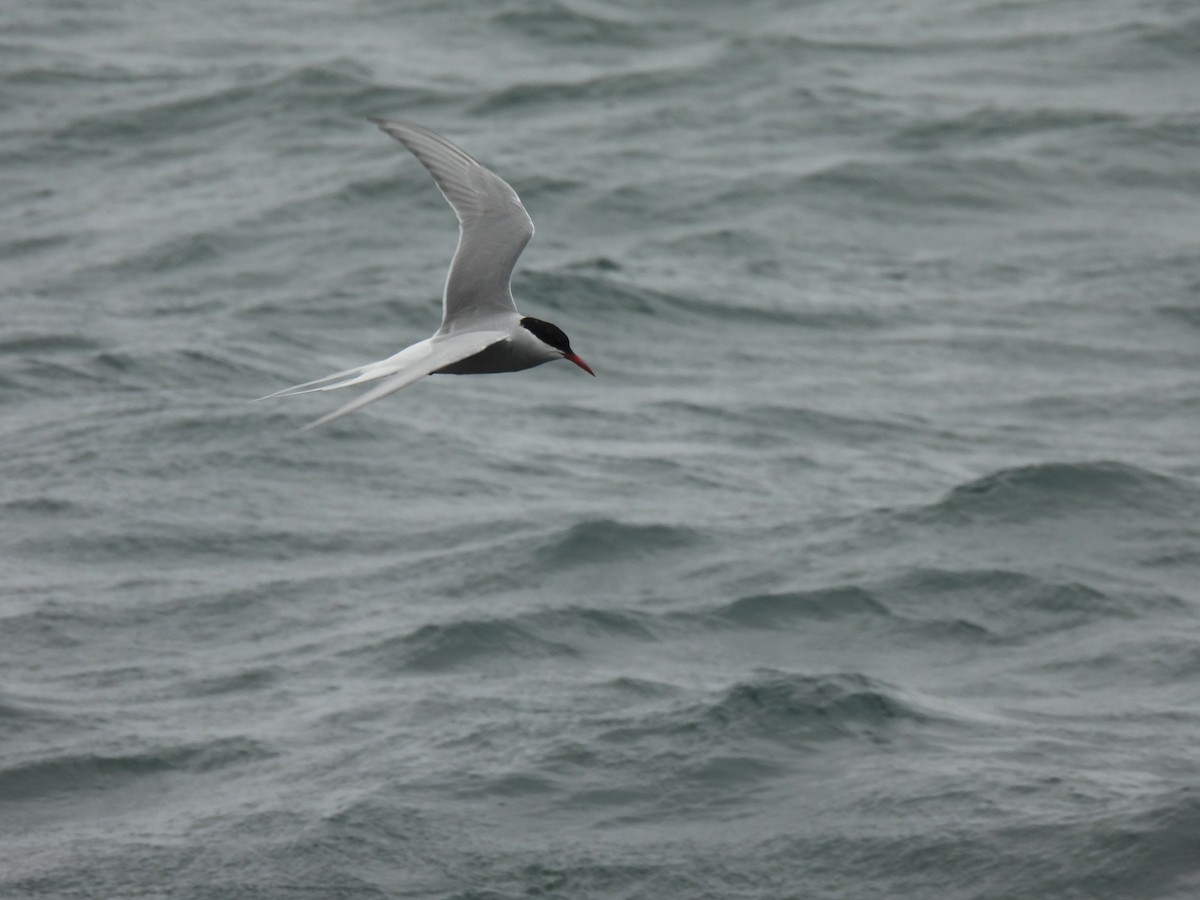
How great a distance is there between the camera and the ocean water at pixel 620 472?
9938 millimetres

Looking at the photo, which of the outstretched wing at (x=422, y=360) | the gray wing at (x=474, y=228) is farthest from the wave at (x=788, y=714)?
the outstretched wing at (x=422, y=360)

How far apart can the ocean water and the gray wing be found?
2600mm

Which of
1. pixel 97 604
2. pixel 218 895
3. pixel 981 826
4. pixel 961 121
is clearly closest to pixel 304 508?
pixel 97 604

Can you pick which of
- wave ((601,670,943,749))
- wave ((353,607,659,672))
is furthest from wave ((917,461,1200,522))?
wave ((353,607,659,672))

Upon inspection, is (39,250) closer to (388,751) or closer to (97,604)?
(97,604)

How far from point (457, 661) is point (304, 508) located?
7.73 feet

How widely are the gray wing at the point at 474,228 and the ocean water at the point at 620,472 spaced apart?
2.60m

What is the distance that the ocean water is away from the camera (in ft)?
32.6

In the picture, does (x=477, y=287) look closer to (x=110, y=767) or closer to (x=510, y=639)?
(x=510, y=639)

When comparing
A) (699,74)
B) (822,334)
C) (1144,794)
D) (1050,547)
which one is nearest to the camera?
(1144,794)

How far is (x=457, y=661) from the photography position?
447 inches

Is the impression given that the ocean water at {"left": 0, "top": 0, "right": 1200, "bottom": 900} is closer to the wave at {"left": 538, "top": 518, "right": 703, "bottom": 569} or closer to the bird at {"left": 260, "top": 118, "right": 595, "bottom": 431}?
the wave at {"left": 538, "top": 518, "right": 703, "bottom": 569}

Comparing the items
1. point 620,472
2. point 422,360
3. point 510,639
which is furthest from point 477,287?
point 620,472

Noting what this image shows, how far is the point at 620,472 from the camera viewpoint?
1393cm
